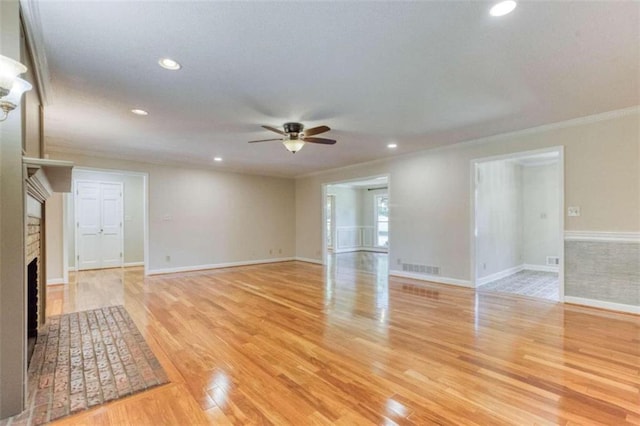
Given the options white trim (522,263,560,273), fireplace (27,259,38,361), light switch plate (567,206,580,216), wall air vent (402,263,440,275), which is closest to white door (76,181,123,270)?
fireplace (27,259,38,361)

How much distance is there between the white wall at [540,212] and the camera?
260 inches

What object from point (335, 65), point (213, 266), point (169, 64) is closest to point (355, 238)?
point (213, 266)

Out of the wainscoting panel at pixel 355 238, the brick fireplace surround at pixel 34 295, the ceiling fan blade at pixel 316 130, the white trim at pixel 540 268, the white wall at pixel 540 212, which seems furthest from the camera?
the wainscoting panel at pixel 355 238

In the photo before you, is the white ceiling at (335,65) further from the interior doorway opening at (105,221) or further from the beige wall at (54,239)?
the interior doorway opening at (105,221)

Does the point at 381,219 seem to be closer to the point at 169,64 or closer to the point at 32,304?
the point at 169,64

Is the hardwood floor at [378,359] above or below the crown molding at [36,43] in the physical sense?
below

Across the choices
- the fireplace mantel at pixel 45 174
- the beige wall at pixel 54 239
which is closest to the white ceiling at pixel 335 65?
the fireplace mantel at pixel 45 174

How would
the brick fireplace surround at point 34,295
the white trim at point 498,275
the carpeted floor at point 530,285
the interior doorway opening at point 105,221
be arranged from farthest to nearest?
the interior doorway opening at point 105,221, the white trim at point 498,275, the carpeted floor at point 530,285, the brick fireplace surround at point 34,295

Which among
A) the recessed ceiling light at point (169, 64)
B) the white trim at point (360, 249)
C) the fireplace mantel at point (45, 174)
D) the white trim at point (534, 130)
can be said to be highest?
the recessed ceiling light at point (169, 64)

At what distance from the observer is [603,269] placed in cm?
375

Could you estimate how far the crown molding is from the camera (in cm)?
180

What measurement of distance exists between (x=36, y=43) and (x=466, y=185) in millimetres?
5454

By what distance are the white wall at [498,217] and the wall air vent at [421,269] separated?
688mm

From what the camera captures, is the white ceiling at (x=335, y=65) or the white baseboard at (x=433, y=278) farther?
the white baseboard at (x=433, y=278)
